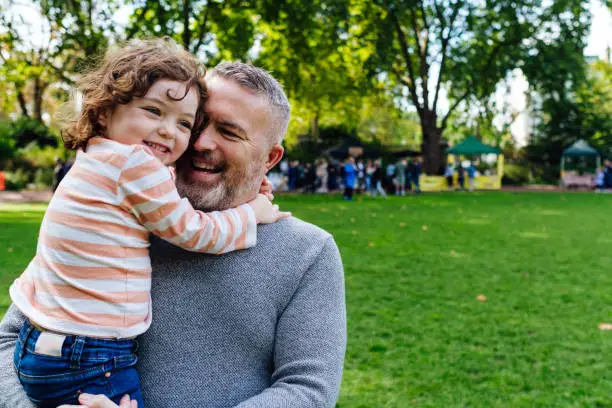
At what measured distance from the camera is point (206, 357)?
1.95 meters

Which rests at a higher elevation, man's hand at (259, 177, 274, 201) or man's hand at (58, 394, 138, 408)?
man's hand at (259, 177, 274, 201)

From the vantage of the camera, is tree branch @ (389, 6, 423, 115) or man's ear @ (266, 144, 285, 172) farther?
tree branch @ (389, 6, 423, 115)

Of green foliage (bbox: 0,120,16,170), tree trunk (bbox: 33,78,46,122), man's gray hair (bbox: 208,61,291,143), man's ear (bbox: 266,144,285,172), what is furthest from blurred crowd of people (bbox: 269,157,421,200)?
man's gray hair (bbox: 208,61,291,143)

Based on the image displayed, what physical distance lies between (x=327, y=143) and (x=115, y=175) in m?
45.5

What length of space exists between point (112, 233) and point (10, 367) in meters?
0.60

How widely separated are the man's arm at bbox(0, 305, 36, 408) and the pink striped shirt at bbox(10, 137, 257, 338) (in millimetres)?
149

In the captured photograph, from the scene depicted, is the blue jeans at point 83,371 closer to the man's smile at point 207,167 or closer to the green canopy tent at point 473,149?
the man's smile at point 207,167

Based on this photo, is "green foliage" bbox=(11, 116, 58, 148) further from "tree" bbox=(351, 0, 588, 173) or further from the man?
the man

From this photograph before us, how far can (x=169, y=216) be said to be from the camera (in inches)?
78.2

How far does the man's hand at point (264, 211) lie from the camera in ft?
7.02

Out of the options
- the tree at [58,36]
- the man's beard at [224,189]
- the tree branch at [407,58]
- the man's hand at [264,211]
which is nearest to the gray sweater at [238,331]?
the man's hand at [264,211]

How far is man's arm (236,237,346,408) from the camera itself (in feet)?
6.08

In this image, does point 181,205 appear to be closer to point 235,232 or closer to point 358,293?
point 235,232

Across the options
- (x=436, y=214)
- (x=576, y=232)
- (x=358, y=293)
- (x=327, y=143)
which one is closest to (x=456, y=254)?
(x=358, y=293)
